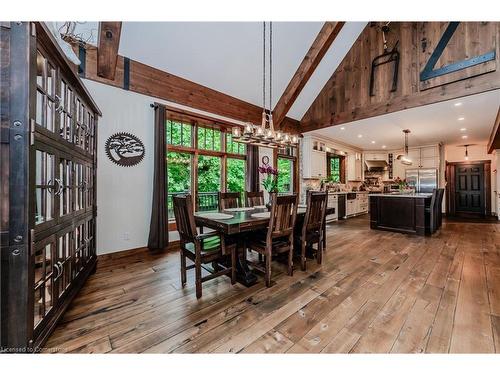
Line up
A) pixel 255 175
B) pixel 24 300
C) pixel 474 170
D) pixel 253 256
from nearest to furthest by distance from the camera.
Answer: pixel 24 300
pixel 253 256
pixel 255 175
pixel 474 170

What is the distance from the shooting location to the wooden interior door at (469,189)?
25.1ft

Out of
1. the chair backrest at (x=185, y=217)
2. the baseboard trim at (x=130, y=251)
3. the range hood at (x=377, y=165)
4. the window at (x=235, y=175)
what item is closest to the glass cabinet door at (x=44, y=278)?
the chair backrest at (x=185, y=217)

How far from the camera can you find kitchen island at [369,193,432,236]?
15.3 feet

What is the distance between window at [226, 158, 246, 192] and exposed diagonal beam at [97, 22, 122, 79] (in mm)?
2524

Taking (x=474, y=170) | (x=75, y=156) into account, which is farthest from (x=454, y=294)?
(x=474, y=170)

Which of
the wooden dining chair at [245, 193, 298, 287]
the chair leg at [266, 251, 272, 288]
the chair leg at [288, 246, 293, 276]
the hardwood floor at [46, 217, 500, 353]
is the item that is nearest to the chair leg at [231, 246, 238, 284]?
the hardwood floor at [46, 217, 500, 353]

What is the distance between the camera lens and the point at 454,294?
2.15 metres

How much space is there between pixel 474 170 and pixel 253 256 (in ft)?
30.5

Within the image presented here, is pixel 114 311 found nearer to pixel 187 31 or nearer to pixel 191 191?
pixel 191 191

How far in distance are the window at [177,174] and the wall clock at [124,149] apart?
55 centimetres

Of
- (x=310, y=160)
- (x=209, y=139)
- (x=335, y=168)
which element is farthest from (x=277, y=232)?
(x=335, y=168)

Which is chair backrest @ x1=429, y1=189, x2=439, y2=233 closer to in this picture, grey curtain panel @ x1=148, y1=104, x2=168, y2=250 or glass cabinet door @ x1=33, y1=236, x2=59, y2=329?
grey curtain panel @ x1=148, y1=104, x2=168, y2=250

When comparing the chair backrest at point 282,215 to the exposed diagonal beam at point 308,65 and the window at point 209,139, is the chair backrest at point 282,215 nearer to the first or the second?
the window at point 209,139

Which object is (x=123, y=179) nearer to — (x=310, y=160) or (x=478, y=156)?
(x=310, y=160)
